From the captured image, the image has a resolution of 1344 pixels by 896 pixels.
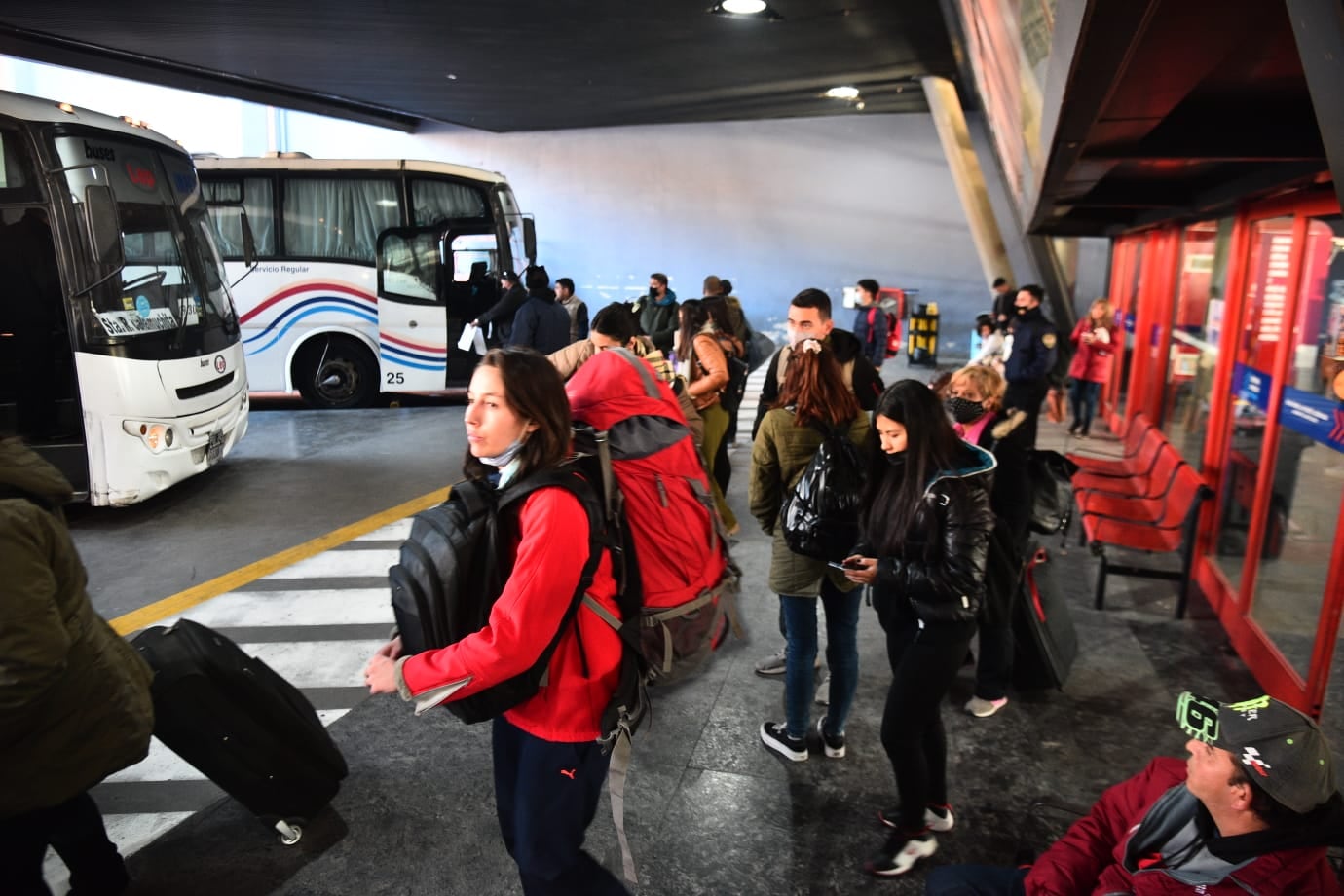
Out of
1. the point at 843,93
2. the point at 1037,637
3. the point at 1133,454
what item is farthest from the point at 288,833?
the point at 843,93

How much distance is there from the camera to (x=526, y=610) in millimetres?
1965

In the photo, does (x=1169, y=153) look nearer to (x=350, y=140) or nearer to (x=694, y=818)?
(x=694, y=818)

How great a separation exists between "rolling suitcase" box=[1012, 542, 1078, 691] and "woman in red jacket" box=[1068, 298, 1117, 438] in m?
7.35

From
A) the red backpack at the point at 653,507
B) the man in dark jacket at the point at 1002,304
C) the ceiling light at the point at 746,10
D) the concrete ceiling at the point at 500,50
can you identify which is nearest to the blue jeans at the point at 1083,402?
the man in dark jacket at the point at 1002,304

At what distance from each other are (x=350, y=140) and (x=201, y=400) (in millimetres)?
16317

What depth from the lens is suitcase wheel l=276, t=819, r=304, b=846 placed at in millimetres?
3156

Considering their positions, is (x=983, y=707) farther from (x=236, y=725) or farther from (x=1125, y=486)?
(x=1125, y=486)

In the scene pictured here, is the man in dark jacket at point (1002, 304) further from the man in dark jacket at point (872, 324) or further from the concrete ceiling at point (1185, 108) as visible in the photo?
the concrete ceiling at point (1185, 108)

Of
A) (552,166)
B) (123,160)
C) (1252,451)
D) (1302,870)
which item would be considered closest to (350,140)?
(552,166)

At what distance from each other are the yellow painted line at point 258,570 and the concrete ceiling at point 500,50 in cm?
484

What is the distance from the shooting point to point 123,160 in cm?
730

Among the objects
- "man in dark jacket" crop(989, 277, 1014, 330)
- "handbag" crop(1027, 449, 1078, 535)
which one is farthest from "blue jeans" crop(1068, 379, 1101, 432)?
"handbag" crop(1027, 449, 1078, 535)

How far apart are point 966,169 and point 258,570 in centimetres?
1298

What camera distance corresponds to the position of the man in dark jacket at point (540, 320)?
952 cm
